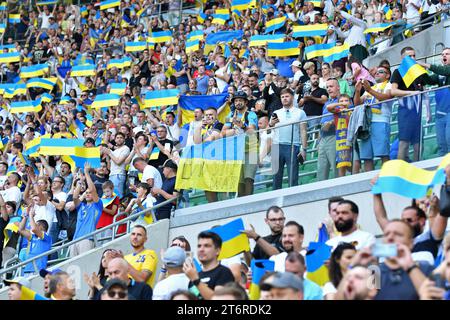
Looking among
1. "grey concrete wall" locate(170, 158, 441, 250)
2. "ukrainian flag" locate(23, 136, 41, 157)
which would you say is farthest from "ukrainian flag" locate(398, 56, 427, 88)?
"ukrainian flag" locate(23, 136, 41, 157)

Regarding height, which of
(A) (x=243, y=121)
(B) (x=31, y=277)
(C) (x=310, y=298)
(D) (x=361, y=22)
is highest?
(D) (x=361, y=22)

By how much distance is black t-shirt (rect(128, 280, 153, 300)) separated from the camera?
11216mm

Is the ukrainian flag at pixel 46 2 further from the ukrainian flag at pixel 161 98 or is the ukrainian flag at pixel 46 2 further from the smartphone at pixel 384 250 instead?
the smartphone at pixel 384 250

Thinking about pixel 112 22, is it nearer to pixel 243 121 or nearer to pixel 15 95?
pixel 15 95

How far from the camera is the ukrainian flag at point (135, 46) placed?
26.9 m

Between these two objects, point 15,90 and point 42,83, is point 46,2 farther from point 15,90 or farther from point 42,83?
point 42,83

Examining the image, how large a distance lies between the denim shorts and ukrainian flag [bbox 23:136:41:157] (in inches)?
360

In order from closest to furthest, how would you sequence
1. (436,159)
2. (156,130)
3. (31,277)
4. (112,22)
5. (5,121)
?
(436,159) → (31,277) → (156,130) → (5,121) → (112,22)

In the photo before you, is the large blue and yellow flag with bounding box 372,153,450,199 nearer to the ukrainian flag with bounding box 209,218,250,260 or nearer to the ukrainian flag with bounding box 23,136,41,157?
the ukrainian flag with bounding box 209,218,250,260

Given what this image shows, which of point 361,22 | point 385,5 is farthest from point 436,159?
point 385,5

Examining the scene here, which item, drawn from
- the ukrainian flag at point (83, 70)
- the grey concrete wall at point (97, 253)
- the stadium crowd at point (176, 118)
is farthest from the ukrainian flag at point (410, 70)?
the ukrainian flag at point (83, 70)

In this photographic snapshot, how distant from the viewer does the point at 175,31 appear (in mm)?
27359

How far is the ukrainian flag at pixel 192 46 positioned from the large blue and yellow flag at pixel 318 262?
46.0 ft

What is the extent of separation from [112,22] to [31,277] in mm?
13888
